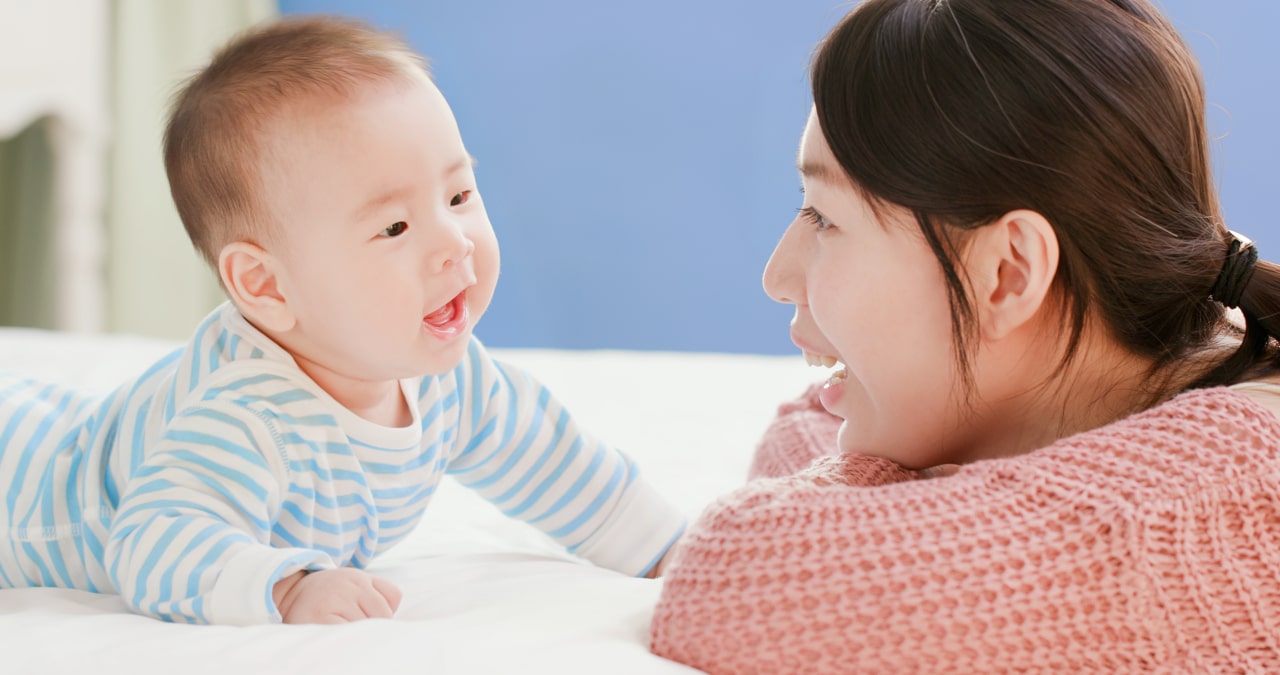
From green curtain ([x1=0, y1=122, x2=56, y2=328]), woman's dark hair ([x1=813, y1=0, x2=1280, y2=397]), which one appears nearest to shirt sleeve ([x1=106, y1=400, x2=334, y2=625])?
woman's dark hair ([x1=813, y1=0, x2=1280, y2=397])

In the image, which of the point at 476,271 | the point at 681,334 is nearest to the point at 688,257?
the point at 681,334

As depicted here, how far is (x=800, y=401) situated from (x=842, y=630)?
68 centimetres

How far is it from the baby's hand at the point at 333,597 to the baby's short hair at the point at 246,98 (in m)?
0.31

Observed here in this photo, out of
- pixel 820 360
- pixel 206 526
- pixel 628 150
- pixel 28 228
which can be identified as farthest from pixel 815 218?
pixel 28 228

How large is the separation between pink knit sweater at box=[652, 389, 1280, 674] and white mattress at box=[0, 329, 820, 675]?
10cm

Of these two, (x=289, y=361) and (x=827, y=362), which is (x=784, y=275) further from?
(x=289, y=361)

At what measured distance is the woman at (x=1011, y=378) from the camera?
2.49ft

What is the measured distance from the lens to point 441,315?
43.2 inches

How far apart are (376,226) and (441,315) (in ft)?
0.35

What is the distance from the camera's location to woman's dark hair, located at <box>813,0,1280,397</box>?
85 cm

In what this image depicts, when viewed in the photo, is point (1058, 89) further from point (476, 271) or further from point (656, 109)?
point (656, 109)

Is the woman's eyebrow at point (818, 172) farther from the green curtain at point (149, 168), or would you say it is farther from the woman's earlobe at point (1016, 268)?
the green curtain at point (149, 168)

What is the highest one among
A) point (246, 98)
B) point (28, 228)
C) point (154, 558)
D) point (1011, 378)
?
point (246, 98)

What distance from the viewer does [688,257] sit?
12.1ft
